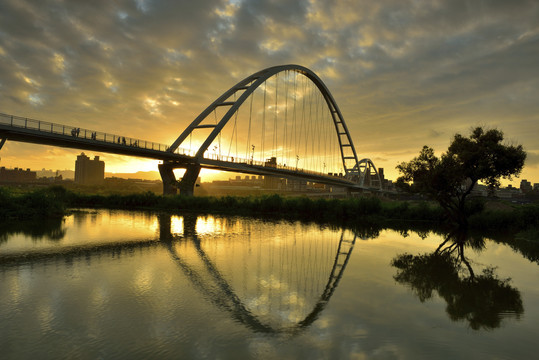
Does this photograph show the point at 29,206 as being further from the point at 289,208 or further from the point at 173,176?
the point at 173,176

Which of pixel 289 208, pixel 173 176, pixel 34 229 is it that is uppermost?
pixel 173 176

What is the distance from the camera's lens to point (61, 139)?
35.7m

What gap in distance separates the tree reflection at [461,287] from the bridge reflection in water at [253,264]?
99.0 inches

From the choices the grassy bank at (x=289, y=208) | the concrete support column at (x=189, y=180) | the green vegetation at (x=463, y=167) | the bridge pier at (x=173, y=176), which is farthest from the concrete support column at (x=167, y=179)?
the green vegetation at (x=463, y=167)

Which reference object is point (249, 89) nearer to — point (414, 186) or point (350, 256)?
point (414, 186)

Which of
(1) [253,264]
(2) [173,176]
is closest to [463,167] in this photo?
(1) [253,264]

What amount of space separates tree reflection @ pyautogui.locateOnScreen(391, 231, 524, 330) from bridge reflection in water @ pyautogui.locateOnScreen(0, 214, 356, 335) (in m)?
2.51

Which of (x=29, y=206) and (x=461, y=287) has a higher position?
(x=29, y=206)

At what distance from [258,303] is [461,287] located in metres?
6.69

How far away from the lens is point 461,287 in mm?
10078

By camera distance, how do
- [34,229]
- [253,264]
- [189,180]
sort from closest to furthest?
[253,264], [34,229], [189,180]

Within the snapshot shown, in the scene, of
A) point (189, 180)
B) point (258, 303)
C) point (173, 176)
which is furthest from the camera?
point (173, 176)

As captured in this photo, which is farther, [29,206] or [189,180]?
[189,180]

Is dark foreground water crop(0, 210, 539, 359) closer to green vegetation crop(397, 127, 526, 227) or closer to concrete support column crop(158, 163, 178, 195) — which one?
green vegetation crop(397, 127, 526, 227)
